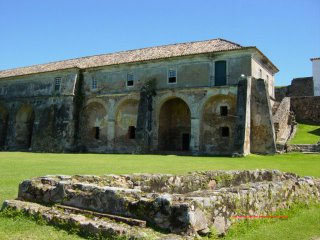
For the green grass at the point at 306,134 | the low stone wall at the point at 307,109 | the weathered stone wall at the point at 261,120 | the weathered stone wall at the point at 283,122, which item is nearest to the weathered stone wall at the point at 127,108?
the weathered stone wall at the point at 261,120

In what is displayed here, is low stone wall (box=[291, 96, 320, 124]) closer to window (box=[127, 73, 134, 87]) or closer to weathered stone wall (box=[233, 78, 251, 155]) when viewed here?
weathered stone wall (box=[233, 78, 251, 155])

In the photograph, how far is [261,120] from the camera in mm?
27656

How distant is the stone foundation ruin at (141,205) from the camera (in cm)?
479

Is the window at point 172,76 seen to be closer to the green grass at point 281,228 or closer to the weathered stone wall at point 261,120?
the weathered stone wall at point 261,120

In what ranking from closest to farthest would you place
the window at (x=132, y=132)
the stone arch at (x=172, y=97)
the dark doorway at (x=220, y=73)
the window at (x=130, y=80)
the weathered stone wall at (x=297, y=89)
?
the dark doorway at (x=220, y=73)
the stone arch at (x=172, y=97)
the window at (x=130, y=80)
the window at (x=132, y=132)
the weathered stone wall at (x=297, y=89)

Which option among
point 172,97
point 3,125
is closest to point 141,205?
point 172,97

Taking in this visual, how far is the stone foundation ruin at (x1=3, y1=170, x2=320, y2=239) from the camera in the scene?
4.79m

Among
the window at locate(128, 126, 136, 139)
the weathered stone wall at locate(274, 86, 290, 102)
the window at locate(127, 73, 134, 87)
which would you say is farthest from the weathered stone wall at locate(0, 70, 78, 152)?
the weathered stone wall at locate(274, 86, 290, 102)

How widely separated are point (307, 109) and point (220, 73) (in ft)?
39.4

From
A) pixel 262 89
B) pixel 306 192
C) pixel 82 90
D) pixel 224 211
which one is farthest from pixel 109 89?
pixel 224 211

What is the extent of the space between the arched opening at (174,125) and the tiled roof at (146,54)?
4.55 metres

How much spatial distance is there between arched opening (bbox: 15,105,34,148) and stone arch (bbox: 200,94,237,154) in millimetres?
21028

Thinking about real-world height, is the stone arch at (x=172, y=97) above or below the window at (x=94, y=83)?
below

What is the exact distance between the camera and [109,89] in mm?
35000
